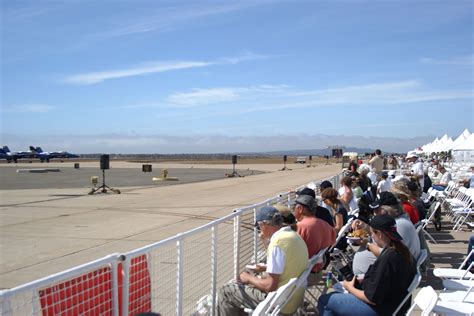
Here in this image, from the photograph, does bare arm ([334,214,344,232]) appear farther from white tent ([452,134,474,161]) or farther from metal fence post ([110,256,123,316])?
white tent ([452,134,474,161])

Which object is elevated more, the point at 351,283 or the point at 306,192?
the point at 306,192

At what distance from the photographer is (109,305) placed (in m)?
3.16

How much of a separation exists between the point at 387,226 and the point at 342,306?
2.49 ft

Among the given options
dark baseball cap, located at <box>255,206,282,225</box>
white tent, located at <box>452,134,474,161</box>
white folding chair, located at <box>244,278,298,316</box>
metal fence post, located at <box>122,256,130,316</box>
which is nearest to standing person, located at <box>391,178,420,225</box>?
dark baseball cap, located at <box>255,206,282,225</box>

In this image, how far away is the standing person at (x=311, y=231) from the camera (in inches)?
204

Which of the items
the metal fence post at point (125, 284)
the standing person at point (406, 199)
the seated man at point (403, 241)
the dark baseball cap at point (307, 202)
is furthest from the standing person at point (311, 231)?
the metal fence post at point (125, 284)

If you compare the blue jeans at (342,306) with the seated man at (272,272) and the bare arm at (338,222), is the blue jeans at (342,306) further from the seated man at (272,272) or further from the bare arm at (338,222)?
the bare arm at (338,222)

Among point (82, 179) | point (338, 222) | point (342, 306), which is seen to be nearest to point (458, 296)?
point (342, 306)

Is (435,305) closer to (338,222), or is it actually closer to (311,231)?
(311,231)

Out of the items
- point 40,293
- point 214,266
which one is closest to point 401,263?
point 214,266

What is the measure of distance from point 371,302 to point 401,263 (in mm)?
396

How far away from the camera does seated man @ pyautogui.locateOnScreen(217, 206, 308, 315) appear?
156 inches

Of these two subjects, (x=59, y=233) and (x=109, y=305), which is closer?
(x=109, y=305)

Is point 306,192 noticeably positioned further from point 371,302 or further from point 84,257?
point 84,257
